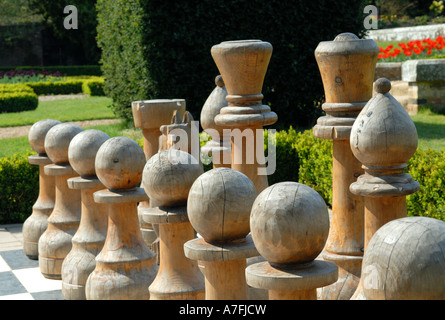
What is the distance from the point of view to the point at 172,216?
8.46 ft

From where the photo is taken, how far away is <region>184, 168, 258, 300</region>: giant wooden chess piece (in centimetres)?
211

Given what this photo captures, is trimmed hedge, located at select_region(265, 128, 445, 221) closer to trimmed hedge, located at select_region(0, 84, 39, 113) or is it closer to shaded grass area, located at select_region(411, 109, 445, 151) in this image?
shaded grass area, located at select_region(411, 109, 445, 151)

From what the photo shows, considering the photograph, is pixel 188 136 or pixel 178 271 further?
pixel 188 136

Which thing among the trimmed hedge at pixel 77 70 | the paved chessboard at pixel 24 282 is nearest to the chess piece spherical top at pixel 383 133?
the paved chessboard at pixel 24 282

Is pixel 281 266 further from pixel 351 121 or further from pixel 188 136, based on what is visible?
pixel 188 136

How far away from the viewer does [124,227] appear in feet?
10.4

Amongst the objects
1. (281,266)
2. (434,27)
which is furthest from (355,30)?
(434,27)

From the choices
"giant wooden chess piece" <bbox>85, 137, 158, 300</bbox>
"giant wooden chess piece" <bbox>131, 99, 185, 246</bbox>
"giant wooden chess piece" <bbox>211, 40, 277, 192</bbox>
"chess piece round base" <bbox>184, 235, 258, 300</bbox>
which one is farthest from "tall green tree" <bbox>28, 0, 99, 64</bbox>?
"chess piece round base" <bbox>184, 235, 258, 300</bbox>

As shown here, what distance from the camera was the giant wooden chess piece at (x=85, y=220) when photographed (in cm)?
351

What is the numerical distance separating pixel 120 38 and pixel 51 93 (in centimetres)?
1348

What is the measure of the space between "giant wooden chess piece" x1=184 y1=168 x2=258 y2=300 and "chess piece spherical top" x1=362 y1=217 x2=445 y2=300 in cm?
77

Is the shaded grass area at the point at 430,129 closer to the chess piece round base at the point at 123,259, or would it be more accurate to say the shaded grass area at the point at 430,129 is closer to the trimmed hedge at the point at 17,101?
the chess piece round base at the point at 123,259

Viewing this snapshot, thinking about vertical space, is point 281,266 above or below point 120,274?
above

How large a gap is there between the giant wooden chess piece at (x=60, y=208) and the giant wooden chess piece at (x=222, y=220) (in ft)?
6.70
